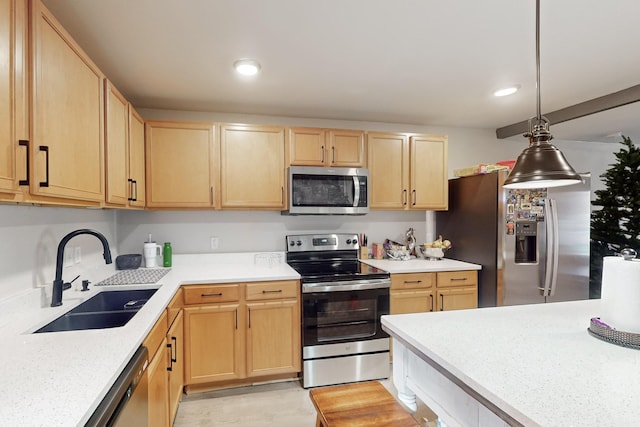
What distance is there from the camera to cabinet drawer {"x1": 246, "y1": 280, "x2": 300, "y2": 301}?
8.16 ft

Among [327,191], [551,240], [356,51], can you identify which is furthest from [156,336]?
[551,240]

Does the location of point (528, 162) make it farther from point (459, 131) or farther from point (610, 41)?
point (459, 131)

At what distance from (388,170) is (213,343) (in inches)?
82.5

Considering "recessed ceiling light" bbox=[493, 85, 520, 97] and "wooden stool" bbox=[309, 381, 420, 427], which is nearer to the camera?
"wooden stool" bbox=[309, 381, 420, 427]

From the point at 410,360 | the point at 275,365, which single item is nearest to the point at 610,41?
the point at 410,360

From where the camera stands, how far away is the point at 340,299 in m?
2.61

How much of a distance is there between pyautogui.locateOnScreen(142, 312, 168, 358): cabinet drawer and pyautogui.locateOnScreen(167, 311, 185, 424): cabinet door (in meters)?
0.13

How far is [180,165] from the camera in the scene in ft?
8.91

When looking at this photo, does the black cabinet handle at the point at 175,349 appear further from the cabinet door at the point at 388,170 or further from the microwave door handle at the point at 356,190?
the cabinet door at the point at 388,170

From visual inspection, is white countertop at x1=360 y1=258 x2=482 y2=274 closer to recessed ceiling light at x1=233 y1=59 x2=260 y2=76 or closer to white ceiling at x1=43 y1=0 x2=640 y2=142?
white ceiling at x1=43 y1=0 x2=640 y2=142

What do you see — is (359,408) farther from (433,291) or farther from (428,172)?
(428,172)

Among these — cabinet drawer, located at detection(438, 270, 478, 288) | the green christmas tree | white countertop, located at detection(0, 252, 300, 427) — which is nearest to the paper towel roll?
white countertop, located at detection(0, 252, 300, 427)

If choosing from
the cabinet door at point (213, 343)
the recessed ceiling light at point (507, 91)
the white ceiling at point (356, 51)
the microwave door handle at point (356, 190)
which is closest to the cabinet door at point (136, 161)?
the white ceiling at point (356, 51)

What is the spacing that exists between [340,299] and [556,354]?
1.68 meters
